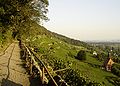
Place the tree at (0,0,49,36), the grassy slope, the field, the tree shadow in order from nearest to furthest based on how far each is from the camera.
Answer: the tree shadow
the field
the grassy slope
the tree at (0,0,49,36)

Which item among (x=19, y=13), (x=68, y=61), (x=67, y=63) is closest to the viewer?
(x=67, y=63)

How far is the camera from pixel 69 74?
1788 centimetres

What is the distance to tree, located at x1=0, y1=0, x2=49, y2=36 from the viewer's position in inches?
1580

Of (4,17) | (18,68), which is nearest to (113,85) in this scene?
(4,17)

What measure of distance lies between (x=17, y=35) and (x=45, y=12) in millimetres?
7693

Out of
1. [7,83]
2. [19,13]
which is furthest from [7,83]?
[19,13]

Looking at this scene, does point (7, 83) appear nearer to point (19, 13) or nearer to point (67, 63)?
point (67, 63)

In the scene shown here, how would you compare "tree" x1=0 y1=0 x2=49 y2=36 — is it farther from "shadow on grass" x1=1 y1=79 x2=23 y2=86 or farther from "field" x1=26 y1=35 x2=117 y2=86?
"shadow on grass" x1=1 y1=79 x2=23 y2=86

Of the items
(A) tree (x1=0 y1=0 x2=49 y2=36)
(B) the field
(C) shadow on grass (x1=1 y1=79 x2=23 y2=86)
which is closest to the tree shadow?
(C) shadow on grass (x1=1 y1=79 x2=23 y2=86)

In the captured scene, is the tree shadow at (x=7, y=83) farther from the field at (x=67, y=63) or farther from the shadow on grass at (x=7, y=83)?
the field at (x=67, y=63)

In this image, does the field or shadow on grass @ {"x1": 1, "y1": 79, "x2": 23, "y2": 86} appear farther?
the field

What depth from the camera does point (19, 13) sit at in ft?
138

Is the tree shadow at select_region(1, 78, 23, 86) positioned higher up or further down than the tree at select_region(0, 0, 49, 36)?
further down

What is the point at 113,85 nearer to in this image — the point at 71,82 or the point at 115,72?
the point at 115,72
